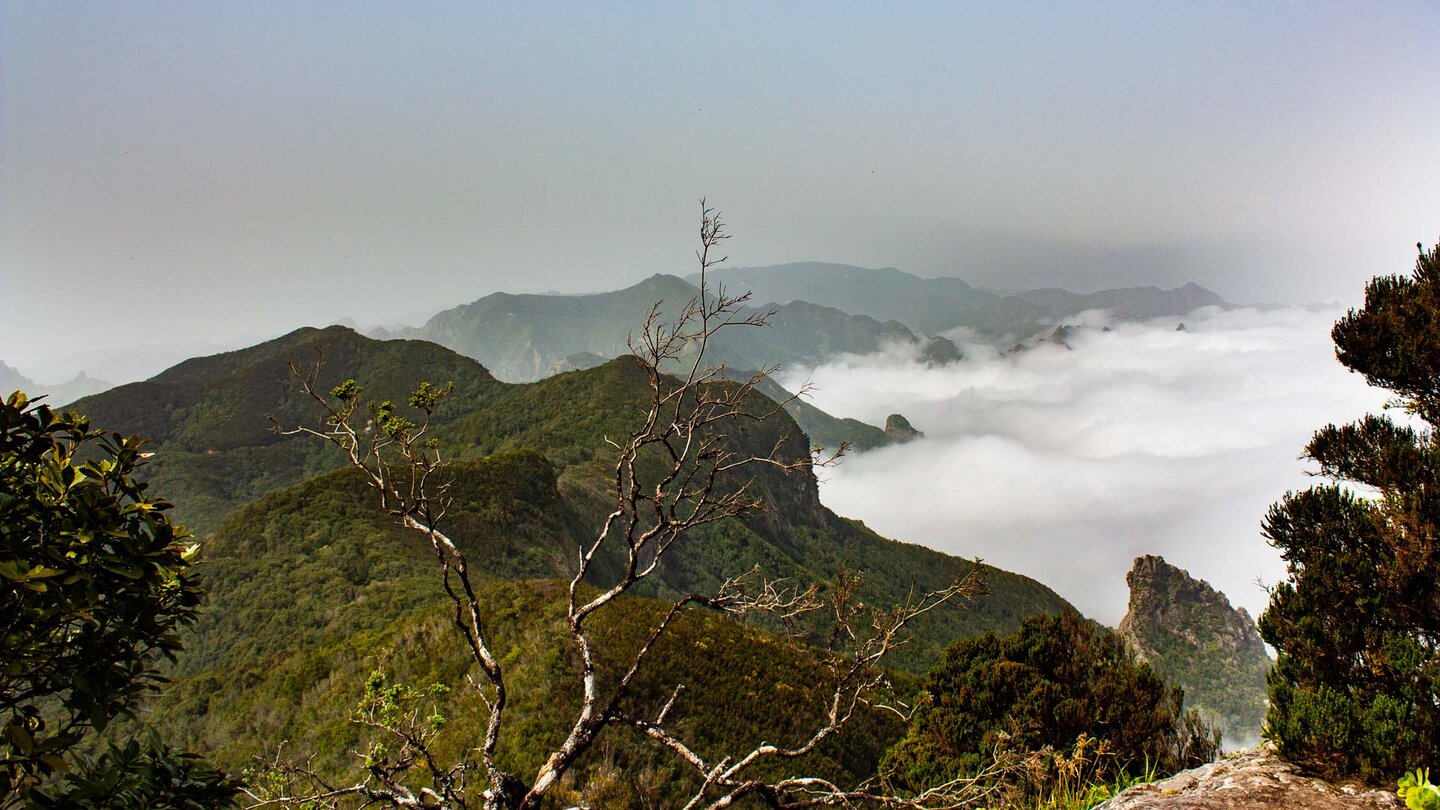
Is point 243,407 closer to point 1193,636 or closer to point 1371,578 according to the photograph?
point 1371,578

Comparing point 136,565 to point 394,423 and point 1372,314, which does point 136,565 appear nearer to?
point 394,423

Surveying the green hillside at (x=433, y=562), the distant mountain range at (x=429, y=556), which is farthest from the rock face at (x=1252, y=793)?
the distant mountain range at (x=429, y=556)

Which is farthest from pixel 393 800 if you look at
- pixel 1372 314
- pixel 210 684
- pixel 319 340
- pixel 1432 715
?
pixel 319 340

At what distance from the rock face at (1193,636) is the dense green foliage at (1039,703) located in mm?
128828

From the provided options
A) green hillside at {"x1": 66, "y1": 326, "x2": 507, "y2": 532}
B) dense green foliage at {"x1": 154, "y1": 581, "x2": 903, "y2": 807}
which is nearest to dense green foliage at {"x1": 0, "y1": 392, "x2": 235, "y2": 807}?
dense green foliage at {"x1": 154, "y1": 581, "x2": 903, "y2": 807}

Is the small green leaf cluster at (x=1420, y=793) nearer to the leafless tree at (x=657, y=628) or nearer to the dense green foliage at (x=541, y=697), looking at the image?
the leafless tree at (x=657, y=628)

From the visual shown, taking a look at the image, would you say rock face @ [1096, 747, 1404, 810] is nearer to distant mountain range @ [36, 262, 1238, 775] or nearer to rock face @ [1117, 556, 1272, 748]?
distant mountain range @ [36, 262, 1238, 775]

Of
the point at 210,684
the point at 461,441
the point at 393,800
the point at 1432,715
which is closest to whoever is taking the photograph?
the point at 393,800

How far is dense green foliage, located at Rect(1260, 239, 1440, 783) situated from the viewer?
6.55 metres

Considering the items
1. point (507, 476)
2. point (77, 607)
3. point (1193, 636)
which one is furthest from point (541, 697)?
point (1193, 636)

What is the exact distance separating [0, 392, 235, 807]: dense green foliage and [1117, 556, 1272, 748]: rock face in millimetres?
146752

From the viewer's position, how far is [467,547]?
179 ft

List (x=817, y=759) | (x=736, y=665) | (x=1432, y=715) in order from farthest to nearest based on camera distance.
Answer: (x=736, y=665)
(x=817, y=759)
(x=1432, y=715)

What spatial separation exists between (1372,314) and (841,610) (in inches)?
459
